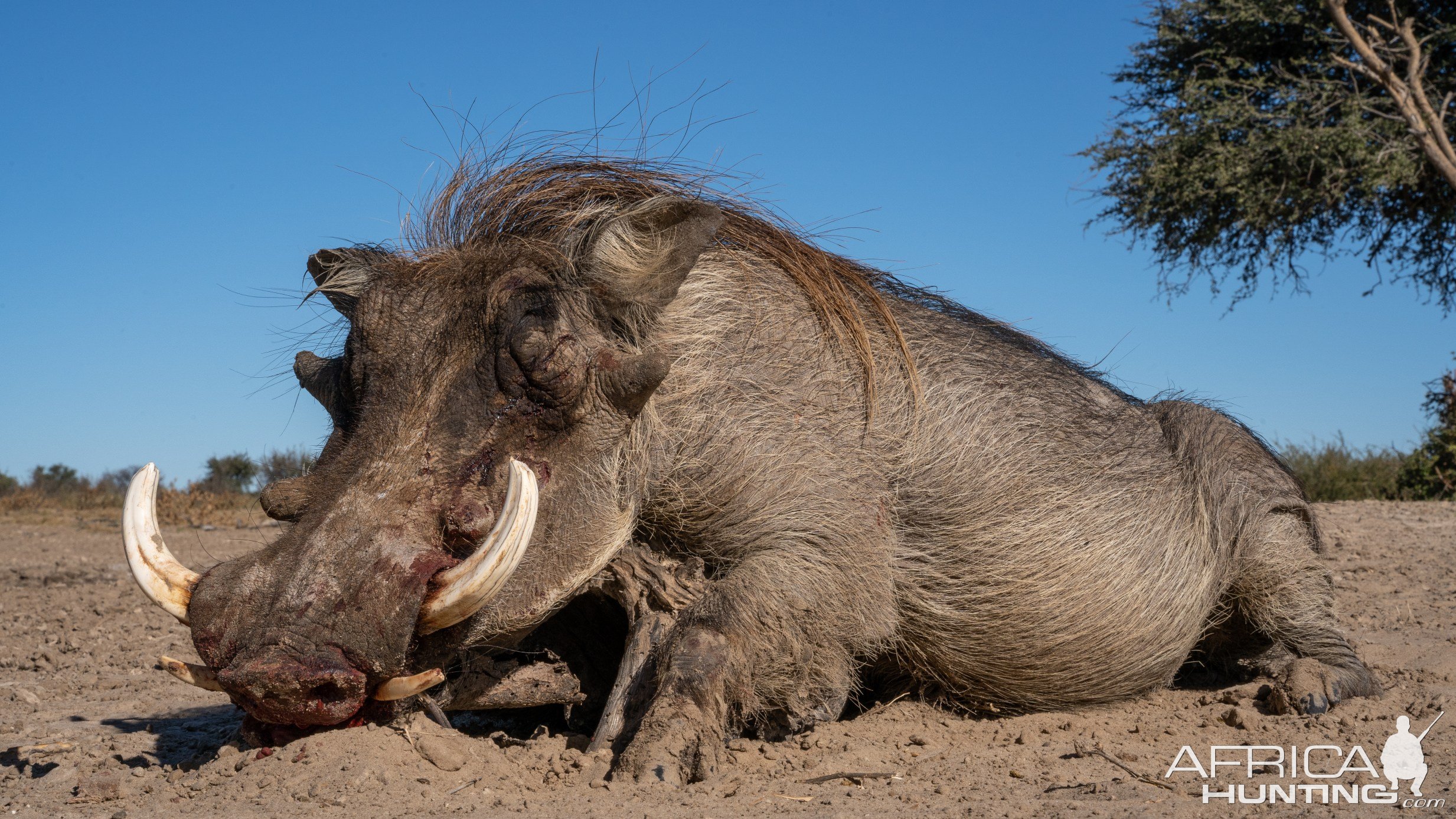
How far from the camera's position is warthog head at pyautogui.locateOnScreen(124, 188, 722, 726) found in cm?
251

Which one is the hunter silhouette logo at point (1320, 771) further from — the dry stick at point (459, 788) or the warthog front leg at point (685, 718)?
the dry stick at point (459, 788)

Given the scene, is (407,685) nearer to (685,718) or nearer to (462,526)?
(462,526)

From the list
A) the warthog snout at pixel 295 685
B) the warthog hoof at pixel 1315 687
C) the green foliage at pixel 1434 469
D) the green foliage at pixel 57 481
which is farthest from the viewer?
the green foliage at pixel 57 481

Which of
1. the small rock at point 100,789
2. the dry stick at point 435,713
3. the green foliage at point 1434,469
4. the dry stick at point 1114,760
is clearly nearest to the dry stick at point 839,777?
the dry stick at point 1114,760

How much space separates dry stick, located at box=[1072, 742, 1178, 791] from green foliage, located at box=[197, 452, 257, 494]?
10.5 metres

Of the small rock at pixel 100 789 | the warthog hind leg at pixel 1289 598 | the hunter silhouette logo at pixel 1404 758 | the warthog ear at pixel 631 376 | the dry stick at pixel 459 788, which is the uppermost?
the warthog ear at pixel 631 376

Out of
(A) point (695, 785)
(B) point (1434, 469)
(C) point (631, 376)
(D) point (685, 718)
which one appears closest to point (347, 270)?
(C) point (631, 376)

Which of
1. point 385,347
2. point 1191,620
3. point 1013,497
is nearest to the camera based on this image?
point 385,347

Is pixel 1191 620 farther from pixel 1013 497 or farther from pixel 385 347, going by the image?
pixel 385 347

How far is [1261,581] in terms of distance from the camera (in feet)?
13.9

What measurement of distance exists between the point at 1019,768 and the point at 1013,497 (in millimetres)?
911

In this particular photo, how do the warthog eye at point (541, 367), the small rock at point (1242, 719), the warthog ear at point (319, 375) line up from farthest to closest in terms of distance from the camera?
the small rock at point (1242, 719) → the warthog ear at point (319, 375) → the warthog eye at point (541, 367)

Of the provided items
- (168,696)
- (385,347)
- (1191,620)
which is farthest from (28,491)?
(1191,620)

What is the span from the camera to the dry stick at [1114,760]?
2852 mm
